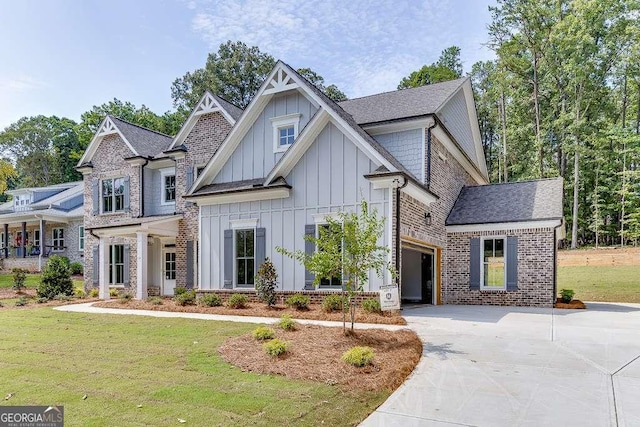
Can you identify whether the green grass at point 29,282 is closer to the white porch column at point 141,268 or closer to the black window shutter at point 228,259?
the white porch column at point 141,268

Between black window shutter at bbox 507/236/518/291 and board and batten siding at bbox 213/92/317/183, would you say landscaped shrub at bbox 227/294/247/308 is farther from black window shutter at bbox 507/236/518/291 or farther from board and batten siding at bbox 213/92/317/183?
black window shutter at bbox 507/236/518/291

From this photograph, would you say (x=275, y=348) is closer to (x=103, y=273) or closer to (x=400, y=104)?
(x=400, y=104)

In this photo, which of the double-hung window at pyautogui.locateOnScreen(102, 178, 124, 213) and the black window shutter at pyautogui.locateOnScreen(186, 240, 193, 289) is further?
the double-hung window at pyautogui.locateOnScreen(102, 178, 124, 213)

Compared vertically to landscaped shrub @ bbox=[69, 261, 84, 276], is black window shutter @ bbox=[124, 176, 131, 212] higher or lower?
higher

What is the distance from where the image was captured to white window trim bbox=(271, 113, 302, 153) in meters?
14.4

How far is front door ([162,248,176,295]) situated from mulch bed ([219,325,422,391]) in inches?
480

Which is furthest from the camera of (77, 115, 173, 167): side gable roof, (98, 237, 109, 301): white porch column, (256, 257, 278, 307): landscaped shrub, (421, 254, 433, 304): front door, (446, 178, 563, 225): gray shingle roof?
(77, 115, 173, 167): side gable roof

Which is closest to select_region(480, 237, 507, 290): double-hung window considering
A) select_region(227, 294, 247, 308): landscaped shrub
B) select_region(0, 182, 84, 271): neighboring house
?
select_region(227, 294, 247, 308): landscaped shrub

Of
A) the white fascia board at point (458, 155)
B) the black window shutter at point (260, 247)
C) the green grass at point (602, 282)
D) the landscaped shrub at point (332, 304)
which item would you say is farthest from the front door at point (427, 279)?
the black window shutter at point (260, 247)

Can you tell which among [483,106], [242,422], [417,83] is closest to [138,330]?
[242,422]

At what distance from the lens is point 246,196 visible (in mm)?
14188

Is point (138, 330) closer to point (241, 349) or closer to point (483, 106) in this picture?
point (241, 349)

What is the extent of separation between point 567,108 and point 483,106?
394 inches

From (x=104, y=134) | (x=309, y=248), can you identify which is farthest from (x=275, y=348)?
(x=104, y=134)
